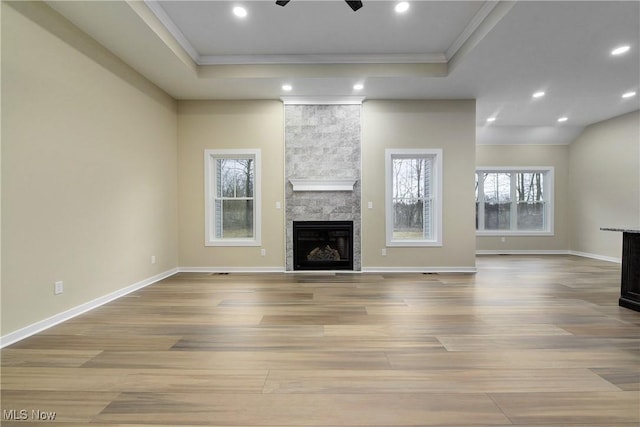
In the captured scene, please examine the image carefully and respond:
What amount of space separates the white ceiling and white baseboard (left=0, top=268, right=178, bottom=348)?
292cm

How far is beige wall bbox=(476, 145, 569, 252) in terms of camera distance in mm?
7648

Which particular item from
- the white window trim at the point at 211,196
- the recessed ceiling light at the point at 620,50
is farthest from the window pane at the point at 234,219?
the recessed ceiling light at the point at 620,50

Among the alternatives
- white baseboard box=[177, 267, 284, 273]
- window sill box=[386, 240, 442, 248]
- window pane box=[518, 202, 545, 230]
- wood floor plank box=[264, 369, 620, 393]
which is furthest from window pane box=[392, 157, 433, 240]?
window pane box=[518, 202, 545, 230]

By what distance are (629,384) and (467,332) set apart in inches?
39.8

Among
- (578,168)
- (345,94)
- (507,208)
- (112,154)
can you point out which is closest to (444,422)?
(112,154)

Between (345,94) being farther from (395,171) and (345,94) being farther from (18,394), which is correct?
(18,394)

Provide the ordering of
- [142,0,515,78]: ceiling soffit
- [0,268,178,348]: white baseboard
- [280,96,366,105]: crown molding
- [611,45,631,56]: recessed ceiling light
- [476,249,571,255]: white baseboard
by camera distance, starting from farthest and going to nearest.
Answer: [476,249,571,255]: white baseboard < [280,96,366,105]: crown molding < [142,0,515,78]: ceiling soffit < [611,45,631,56]: recessed ceiling light < [0,268,178,348]: white baseboard

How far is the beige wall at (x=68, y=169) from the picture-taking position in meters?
2.49

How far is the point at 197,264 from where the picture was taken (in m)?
5.34

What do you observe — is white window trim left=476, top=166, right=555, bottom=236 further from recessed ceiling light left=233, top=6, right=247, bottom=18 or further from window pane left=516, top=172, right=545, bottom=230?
recessed ceiling light left=233, top=6, right=247, bottom=18

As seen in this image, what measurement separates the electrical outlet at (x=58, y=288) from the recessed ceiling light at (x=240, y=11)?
3.35 metres

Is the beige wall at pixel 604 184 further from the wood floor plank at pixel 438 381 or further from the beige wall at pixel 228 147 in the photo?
the beige wall at pixel 228 147

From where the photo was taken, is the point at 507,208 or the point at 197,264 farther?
the point at 507,208

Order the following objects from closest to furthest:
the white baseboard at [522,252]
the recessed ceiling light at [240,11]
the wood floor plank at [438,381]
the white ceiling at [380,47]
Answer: the wood floor plank at [438,381] < the white ceiling at [380,47] < the recessed ceiling light at [240,11] < the white baseboard at [522,252]
